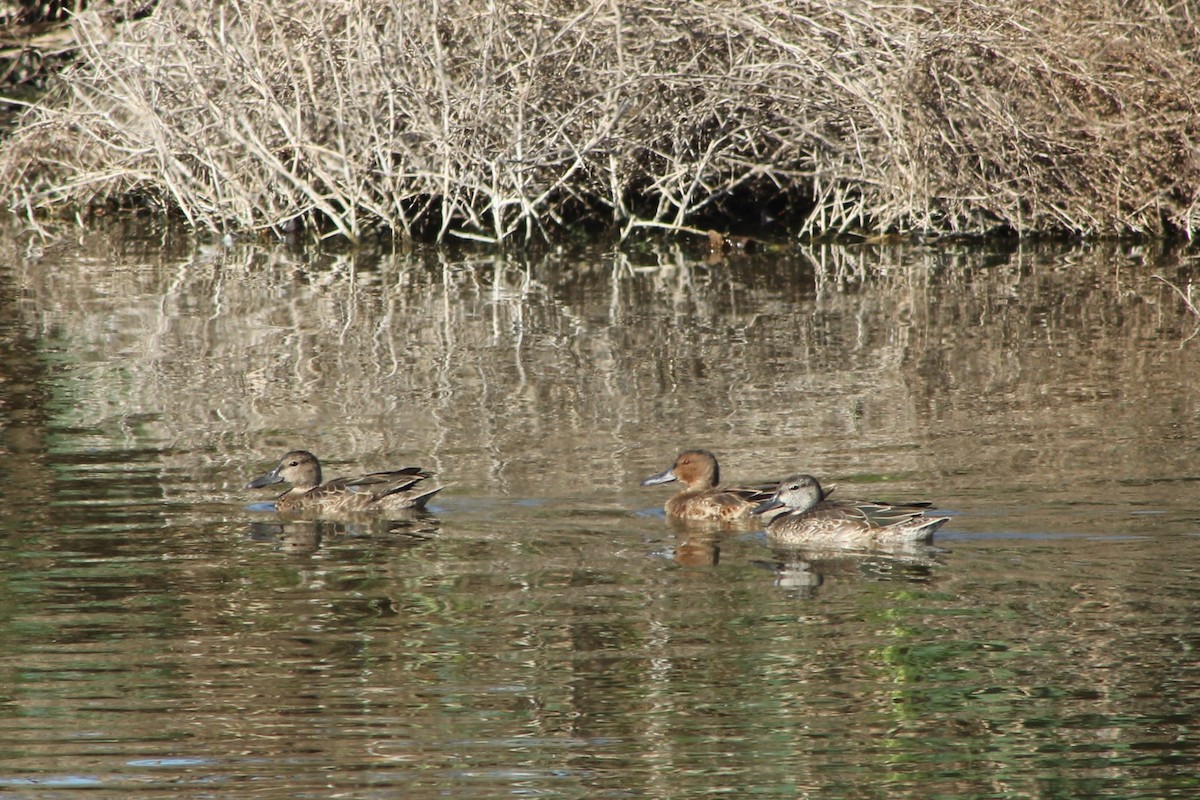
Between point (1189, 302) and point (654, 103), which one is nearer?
point (1189, 302)

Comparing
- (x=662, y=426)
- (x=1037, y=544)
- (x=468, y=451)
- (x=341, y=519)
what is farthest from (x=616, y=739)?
(x=662, y=426)

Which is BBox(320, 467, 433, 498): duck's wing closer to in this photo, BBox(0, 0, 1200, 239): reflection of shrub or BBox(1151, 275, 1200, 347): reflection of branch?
BBox(1151, 275, 1200, 347): reflection of branch

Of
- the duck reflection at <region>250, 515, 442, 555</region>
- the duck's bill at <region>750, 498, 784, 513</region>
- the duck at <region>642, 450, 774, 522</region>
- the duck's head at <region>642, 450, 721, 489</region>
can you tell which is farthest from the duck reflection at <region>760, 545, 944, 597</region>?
the duck reflection at <region>250, 515, 442, 555</region>

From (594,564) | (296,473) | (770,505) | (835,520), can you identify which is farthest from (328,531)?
(835,520)

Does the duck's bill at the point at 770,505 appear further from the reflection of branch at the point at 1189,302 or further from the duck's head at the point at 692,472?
the reflection of branch at the point at 1189,302

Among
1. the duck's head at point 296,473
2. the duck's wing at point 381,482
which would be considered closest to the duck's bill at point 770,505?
the duck's wing at point 381,482

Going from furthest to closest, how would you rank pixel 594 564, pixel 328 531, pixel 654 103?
pixel 654 103 → pixel 328 531 → pixel 594 564

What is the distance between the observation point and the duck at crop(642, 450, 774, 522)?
936 cm

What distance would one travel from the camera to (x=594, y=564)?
27.3 feet

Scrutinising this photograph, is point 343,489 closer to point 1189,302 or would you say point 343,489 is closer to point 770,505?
point 770,505

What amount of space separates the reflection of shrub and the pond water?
3721mm

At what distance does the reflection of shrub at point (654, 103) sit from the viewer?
19016 mm

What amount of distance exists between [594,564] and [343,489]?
1909 millimetres

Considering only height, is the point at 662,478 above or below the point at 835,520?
above
